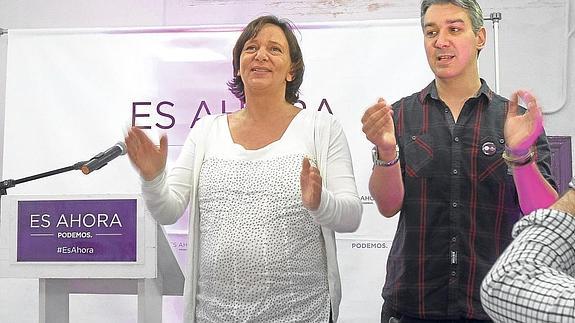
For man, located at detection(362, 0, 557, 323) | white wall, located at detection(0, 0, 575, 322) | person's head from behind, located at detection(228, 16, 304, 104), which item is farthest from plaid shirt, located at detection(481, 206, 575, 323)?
white wall, located at detection(0, 0, 575, 322)

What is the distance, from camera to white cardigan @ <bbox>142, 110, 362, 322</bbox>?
1.92 metres

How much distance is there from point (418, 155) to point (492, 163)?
0.62 ft

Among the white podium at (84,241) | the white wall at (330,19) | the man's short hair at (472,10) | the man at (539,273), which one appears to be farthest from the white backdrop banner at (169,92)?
the man at (539,273)

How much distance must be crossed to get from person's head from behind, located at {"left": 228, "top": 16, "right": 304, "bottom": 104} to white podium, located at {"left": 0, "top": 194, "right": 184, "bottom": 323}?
1.77ft

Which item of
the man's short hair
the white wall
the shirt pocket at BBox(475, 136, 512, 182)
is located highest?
the white wall

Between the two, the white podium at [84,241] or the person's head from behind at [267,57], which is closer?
the person's head from behind at [267,57]

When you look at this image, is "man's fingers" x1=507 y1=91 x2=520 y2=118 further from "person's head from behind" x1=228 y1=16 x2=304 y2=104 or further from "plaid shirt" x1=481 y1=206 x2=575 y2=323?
"plaid shirt" x1=481 y1=206 x2=575 y2=323

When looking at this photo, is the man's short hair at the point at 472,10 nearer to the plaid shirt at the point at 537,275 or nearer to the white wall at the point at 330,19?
the plaid shirt at the point at 537,275

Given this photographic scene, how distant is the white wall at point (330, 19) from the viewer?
380 cm

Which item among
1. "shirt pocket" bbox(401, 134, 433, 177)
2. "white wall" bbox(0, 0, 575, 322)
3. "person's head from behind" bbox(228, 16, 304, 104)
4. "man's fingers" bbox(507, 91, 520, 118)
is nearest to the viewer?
"man's fingers" bbox(507, 91, 520, 118)

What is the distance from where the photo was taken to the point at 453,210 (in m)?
1.91

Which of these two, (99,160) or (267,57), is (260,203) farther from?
(99,160)

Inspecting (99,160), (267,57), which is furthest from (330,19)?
(99,160)

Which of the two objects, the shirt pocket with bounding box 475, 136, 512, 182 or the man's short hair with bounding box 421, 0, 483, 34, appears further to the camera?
the man's short hair with bounding box 421, 0, 483, 34
